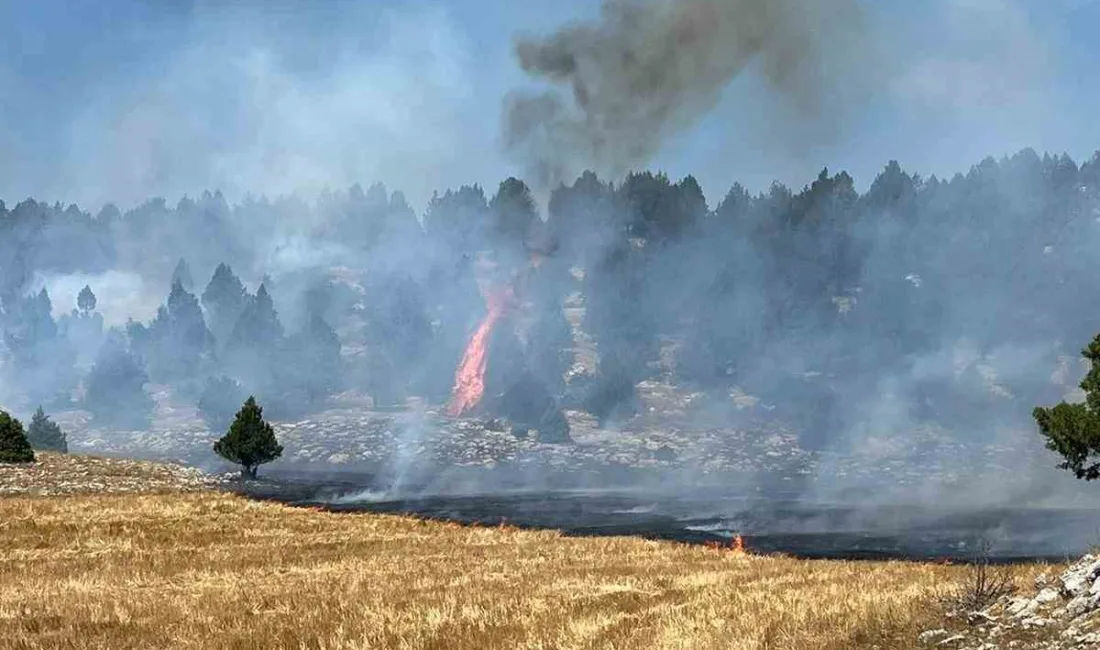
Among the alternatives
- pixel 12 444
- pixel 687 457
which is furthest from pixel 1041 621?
pixel 687 457

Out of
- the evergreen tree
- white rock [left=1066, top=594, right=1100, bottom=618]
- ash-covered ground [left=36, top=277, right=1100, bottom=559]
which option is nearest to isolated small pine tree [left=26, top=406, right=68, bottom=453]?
ash-covered ground [left=36, top=277, right=1100, bottom=559]

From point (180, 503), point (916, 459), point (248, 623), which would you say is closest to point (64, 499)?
point (180, 503)

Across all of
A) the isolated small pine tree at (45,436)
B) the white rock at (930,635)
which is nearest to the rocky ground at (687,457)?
the isolated small pine tree at (45,436)

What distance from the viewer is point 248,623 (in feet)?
63.2

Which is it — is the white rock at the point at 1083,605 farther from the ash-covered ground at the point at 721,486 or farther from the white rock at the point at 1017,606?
the ash-covered ground at the point at 721,486

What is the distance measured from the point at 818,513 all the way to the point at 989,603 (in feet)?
290

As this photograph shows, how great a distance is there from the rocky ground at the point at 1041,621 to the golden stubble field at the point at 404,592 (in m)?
0.70

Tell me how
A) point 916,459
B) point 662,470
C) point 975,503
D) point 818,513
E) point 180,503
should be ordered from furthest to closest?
point 916,459 → point 662,470 → point 975,503 → point 818,513 → point 180,503

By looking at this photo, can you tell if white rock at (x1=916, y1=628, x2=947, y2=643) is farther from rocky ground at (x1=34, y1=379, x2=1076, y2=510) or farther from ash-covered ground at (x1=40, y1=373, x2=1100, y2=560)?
rocky ground at (x1=34, y1=379, x2=1076, y2=510)

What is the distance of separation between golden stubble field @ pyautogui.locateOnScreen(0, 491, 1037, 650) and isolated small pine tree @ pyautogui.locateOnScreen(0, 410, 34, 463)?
31007 millimetres

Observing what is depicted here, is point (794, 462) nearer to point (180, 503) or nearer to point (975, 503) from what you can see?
point (975, 503)

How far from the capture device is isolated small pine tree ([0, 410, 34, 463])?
7481cm

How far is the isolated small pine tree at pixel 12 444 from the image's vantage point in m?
74.8

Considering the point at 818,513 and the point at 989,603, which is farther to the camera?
the point at 818,513
